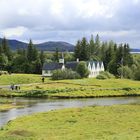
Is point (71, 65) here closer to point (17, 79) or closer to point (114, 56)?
point (114, 56)

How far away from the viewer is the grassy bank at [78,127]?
1462 inches

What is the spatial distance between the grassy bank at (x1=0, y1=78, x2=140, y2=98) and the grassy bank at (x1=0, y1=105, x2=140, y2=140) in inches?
1557

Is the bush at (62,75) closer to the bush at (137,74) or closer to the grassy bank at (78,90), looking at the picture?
the grassy bank at (78,90)

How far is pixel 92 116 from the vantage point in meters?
51.7

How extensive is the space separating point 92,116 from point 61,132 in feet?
40.3

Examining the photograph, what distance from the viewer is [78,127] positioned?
42.8 metres

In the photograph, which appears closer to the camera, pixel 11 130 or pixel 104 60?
pixel 11 130

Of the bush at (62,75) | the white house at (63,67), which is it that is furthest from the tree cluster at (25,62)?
the bush at (62,75)

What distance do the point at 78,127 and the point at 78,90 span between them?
5568 cm

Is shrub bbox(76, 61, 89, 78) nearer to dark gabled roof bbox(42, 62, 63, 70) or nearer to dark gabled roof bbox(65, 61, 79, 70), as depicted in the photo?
dark gabled roof bbox(65, 61, 79, 70)

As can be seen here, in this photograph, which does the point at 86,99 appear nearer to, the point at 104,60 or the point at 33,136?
the point at 33,136

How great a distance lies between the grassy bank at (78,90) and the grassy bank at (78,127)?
39556mm

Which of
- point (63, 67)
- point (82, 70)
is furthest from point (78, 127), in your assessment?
point (63, 67)

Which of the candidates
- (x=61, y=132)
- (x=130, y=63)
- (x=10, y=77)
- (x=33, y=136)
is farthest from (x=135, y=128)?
(x=130, y=63)
